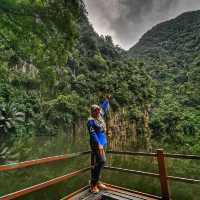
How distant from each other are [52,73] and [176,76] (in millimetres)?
25610

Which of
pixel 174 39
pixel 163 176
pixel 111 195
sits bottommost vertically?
pixel 111 195

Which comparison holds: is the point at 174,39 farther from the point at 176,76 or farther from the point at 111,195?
the point at 111,195

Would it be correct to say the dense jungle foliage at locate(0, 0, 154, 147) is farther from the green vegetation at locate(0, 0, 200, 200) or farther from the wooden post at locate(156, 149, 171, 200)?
the wooden post at locate(156, 149, 171, 200)

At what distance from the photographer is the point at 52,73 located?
6.34 m

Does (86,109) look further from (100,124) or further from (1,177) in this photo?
(100,124)

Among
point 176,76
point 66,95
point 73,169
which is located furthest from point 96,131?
point 176,76

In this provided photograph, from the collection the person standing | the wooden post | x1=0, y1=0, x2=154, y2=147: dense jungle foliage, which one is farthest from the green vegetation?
the wooden post

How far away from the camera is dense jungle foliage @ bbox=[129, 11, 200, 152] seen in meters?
18.4

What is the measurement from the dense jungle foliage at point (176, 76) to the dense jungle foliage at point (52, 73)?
2.72m

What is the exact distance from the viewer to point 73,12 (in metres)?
5.82

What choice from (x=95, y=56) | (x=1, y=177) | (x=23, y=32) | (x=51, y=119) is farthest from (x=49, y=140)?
(x=95, y=56)

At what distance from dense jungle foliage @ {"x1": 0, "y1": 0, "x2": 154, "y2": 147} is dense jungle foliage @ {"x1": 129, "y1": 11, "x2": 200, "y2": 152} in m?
2.72

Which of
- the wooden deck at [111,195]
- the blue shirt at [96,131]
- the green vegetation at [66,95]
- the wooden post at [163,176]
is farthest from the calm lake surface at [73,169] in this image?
the wooden post at [163,176]

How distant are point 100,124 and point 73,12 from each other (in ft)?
11.4
